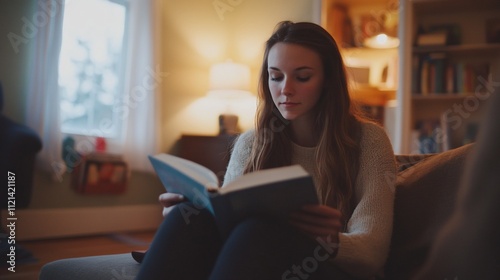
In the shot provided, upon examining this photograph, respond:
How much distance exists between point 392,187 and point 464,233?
1.62 ft

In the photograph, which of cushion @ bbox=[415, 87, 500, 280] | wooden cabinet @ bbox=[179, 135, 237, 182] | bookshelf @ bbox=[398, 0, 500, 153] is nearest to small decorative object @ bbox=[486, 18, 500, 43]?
bookshelf @ bbox=[398, 0, 500, 153]

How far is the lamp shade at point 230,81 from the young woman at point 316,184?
216cm

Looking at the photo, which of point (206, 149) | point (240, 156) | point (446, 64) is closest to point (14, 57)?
point (206, 149)

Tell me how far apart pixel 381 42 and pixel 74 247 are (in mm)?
2379

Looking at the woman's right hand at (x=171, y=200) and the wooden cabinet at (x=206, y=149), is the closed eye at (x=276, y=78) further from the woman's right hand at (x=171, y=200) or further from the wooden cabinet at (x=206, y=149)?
the wooden cabinet at (x=206, y=149)

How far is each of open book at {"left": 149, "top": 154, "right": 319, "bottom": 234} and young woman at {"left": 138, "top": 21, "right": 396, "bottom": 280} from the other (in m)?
0.03

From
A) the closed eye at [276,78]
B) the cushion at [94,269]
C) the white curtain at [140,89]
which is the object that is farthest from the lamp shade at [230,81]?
the cushion at [94,269]

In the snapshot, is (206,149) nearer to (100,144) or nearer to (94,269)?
(100,144)

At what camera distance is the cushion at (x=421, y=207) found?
40.1 inches

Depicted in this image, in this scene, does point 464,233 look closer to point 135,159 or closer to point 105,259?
point 105,259

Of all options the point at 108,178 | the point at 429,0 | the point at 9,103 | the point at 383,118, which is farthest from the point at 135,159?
the point at 429,0

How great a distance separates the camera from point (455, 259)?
615 mm

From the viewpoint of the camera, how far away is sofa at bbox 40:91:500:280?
1.93 ft

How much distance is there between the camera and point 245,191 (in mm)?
797
